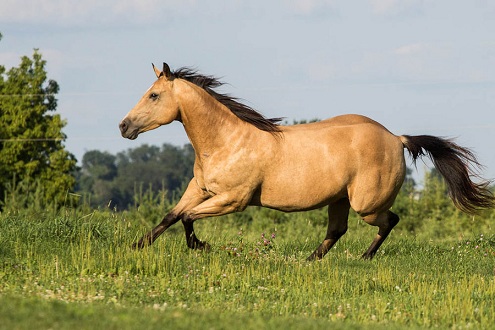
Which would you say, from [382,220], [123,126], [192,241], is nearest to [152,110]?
[123,126]

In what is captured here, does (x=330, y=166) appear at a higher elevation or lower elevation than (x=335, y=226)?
higher

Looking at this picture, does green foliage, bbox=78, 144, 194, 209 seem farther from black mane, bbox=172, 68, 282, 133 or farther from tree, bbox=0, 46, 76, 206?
black mane, bbox=172, 68, 282, 133

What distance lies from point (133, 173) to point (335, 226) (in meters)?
73.9

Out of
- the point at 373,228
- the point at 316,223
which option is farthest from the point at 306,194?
the point at 316,223

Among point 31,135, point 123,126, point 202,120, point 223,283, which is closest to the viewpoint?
point 223,283

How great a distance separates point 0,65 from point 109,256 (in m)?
21.0

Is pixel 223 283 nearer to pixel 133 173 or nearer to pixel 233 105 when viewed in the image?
pixel 233 105

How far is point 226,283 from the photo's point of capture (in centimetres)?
901

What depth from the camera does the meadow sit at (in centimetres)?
656

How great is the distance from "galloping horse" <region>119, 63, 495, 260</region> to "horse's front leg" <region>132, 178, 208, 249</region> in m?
0.01

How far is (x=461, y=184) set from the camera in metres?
12.2

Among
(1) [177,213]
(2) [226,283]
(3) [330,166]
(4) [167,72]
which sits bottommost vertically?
(2) [226,283]

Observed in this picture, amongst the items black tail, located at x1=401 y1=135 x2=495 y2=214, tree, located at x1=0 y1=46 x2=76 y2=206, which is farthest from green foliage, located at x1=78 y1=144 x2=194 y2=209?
black tail, located at x1=401 y1=135 x2=495 y2=214

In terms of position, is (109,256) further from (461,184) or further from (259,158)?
(461,184)
